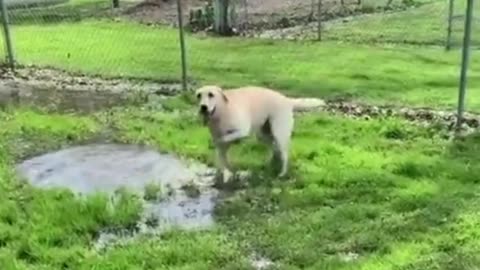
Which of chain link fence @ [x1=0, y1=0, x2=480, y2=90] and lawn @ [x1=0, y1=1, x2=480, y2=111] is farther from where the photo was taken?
chain link fence @ [x1=0, y1=0, x2=480, y2=90]

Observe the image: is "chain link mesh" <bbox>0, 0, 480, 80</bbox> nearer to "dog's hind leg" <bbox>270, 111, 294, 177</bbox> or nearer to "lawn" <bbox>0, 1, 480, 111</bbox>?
"lawn" <bbox>0, 1, 480, 111</bbox>

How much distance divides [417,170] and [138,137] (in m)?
3.22

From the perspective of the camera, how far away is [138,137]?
382 inches

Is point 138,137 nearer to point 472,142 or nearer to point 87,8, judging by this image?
point 472,142

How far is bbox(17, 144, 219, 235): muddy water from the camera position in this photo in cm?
722

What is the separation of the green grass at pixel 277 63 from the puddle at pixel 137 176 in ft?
12.5

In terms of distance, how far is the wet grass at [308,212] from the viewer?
6055 millimetres

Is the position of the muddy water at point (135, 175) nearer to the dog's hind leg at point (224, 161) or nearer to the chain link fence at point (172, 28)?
the dog's hind leg at point (224, 161)

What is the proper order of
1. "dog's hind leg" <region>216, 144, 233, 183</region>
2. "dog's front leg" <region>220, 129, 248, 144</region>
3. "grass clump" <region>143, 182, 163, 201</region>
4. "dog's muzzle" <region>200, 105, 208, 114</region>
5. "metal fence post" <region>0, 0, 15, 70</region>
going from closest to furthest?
"dog's muzzle" <region>200, 105, 208, 114</region>, "grass clump" <region>143, 182, 163, 201</region>, "dog's front leg" <region>220, 129, 248, 144</region>, "dog's hind leg" <region>216, 144, 233, 183</region>, "metal fence post" <region>0, 0, 15, 70</region>

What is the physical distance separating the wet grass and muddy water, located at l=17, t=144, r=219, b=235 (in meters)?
0.21

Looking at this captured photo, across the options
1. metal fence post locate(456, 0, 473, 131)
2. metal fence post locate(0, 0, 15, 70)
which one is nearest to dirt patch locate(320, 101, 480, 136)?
metal fence post locate(456, 0, 473, 131)

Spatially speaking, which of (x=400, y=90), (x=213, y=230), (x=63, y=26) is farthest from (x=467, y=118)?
(x=63, y=26)

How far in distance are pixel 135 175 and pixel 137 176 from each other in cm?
4

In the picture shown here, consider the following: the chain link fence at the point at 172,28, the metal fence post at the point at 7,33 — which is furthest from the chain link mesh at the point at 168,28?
the metal fence post at the point at 7,33
